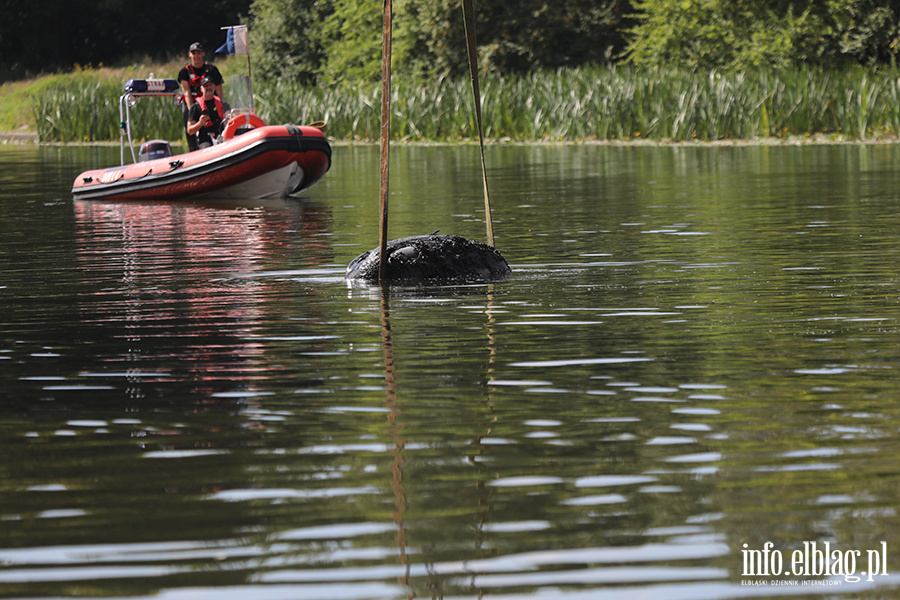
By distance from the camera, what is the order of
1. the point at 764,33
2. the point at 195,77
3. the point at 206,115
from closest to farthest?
1. the point at 195,77
2. the point at 206,115
3. the point at 764,33

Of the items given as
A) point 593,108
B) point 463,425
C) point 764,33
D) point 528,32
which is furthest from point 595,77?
point 463,425

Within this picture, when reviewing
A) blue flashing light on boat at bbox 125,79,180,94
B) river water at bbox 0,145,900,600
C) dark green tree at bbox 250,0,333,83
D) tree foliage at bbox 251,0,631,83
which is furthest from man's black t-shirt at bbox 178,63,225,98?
dark green tree at bbox 250,0,333,83

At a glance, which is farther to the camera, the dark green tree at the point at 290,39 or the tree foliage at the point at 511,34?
the dark green tree at the point at 290,39

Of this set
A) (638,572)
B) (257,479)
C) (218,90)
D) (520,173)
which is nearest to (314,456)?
(257,479)

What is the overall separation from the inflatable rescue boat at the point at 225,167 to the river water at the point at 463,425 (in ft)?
20.9

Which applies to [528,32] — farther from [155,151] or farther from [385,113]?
[385,113]

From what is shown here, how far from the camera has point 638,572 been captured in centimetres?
324

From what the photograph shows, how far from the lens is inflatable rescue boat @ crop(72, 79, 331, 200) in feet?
55.4

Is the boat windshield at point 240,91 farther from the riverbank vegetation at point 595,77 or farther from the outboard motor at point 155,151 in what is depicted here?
the riverbank vegetation at point 595,77

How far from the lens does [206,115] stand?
17.5 m

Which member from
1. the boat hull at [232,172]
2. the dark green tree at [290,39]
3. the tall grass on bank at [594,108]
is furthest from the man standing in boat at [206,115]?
the dark green tree at [290,39]

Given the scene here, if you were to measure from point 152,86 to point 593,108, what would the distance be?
11836 millimetres

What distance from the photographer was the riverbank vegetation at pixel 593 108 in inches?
958

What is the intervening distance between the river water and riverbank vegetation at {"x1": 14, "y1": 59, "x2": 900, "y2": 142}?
46.9 ft
